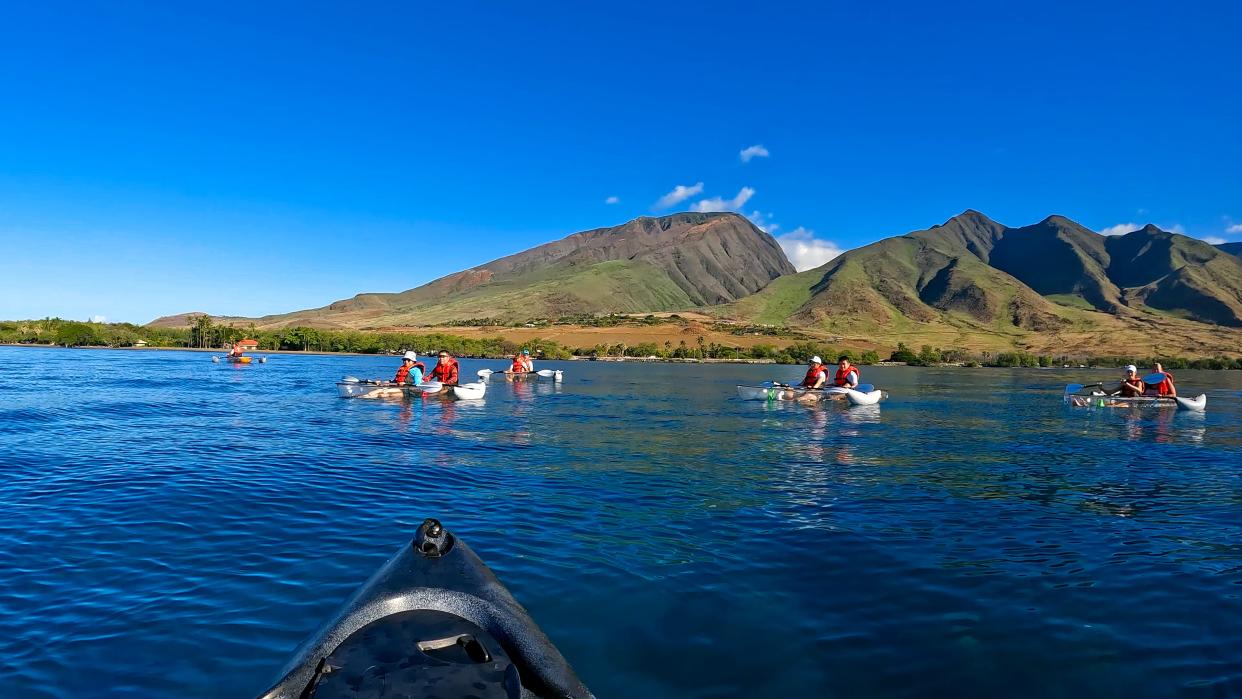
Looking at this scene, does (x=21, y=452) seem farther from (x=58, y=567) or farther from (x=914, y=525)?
(x=914, y=525)

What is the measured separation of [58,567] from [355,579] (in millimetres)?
4375

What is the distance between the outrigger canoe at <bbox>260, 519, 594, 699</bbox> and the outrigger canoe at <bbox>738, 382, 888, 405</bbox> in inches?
1388

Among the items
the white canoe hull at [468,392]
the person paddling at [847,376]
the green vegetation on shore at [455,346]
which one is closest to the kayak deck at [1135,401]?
the person paddling at [847,376]

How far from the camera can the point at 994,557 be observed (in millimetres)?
11086

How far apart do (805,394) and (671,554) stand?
30.7m

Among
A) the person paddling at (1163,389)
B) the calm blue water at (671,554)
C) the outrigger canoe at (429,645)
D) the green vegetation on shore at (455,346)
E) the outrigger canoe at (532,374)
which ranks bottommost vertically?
the calm blue water at (671,554)

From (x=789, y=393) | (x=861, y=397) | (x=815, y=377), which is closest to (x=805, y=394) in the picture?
(x=815, y=377)

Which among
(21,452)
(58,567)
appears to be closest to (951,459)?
(58,567)

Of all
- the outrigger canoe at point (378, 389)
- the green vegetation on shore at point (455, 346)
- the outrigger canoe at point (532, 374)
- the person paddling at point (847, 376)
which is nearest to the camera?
the outrigger canoe at point (378, 389)

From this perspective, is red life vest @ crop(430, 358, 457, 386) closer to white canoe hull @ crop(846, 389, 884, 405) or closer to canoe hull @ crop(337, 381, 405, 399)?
canoe hull @ crop(337, 381, 405, 399)

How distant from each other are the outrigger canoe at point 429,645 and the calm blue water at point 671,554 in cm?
155

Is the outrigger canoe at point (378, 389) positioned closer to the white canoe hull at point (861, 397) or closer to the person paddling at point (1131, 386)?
the white canoe hull at point (861, 397)

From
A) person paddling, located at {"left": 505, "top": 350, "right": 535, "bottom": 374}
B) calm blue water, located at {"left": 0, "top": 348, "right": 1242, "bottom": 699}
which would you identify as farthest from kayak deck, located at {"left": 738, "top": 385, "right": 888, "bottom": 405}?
person paddling, located at {"left": 505, "top": 350, "right": 535, "bottom": 374}

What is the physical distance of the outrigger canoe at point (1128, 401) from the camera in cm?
3959
